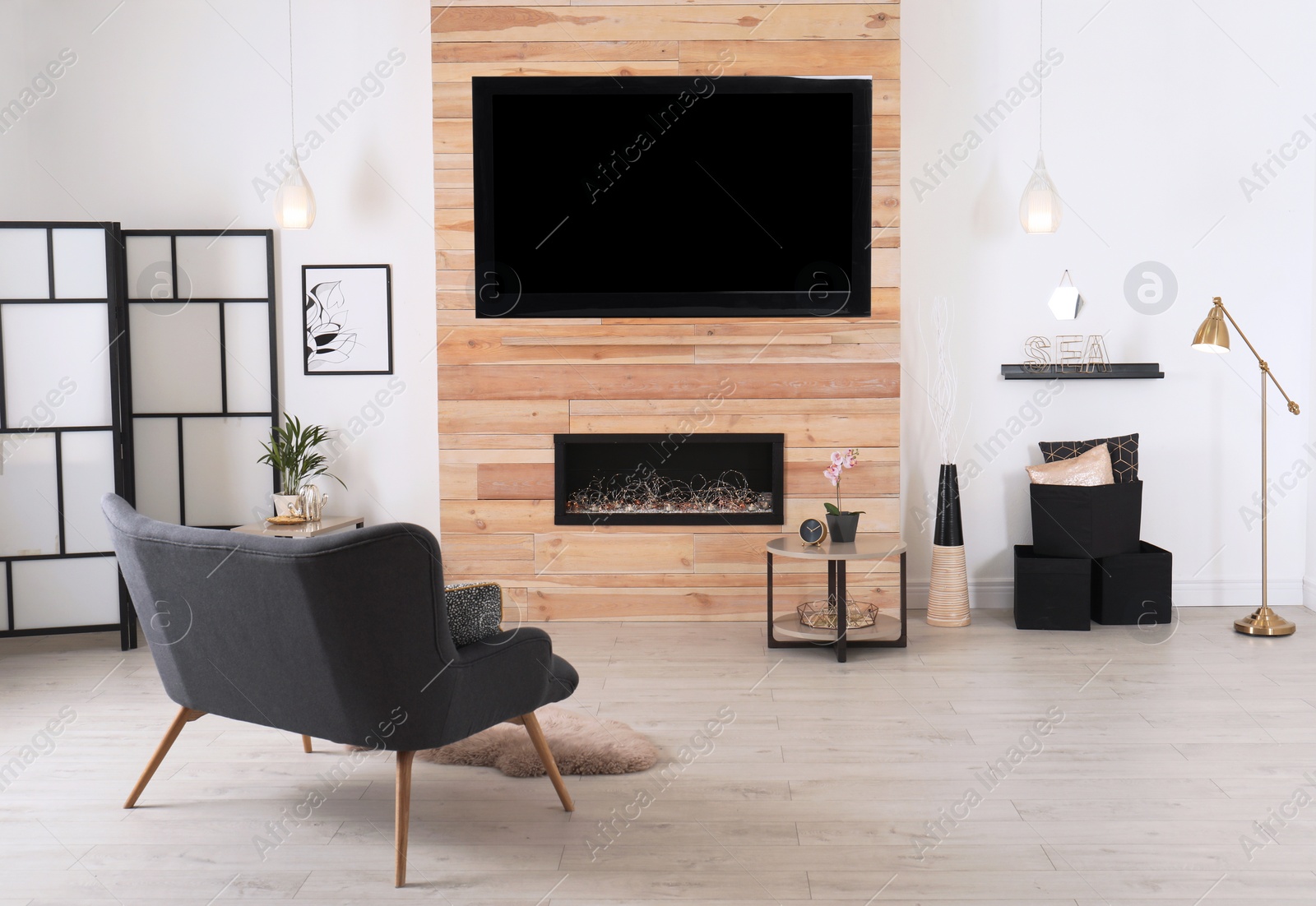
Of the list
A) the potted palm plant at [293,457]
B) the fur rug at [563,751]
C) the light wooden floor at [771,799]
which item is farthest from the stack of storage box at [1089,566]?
the potted palm plant at [293,457]

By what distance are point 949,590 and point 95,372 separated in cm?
410

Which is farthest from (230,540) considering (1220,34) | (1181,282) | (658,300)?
(1220,34)

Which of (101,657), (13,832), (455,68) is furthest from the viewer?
(455,68)

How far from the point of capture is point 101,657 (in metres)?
4.32

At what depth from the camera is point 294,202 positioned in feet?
15.4

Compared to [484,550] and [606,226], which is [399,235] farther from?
[484,550]

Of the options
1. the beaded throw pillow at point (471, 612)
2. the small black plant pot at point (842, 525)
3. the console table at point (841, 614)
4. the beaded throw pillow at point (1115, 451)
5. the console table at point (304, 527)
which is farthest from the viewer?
the beaded throw pillow at point (1115, 451)

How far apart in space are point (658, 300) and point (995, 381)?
1.79m

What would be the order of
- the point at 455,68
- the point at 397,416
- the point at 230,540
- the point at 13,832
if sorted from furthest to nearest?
the point at 397,416 → the point at 455,68 → the point at 13,832 → the point at 230,540

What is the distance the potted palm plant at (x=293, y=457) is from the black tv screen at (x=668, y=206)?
3.56 ft

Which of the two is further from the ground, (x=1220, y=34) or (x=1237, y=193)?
(x=1220, y=34)

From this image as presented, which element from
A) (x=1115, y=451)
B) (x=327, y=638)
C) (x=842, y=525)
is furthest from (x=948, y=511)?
(x=327, y=638)

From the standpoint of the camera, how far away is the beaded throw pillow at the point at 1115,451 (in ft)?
16.0

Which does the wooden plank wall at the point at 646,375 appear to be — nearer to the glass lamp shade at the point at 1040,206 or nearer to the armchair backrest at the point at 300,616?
the glass lamp shade at the point at 1040,206
